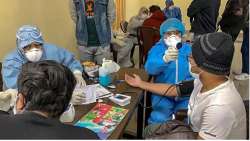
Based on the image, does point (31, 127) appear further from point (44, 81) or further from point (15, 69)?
point (15, 69)

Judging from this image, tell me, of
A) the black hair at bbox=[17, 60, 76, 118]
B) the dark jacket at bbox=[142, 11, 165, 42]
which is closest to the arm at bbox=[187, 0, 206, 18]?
the dark jacket at bbox=[142, 11, 165, 42]

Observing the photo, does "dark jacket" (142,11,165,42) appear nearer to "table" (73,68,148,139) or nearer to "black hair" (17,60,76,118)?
"table" (73,68,148,139)

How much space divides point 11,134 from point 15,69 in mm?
1067

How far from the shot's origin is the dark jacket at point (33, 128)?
1.10 metres

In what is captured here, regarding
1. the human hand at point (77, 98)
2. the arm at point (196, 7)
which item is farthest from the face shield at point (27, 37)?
the arm at point (196, 7)

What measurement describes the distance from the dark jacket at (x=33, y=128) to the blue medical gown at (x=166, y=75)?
123 centimetres

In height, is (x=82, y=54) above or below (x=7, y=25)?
below

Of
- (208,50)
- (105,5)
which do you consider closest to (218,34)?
(208,50)

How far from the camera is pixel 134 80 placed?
7.61 feet

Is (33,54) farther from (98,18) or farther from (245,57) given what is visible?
(245,57)

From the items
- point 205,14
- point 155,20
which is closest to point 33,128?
point 205,14

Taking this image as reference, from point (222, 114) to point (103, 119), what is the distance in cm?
60

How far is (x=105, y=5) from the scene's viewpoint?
337 cm

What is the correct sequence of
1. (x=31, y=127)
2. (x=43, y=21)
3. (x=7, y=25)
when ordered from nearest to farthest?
(x=31, y=127) < (x=7, y=25) < (x=43, y=21)
